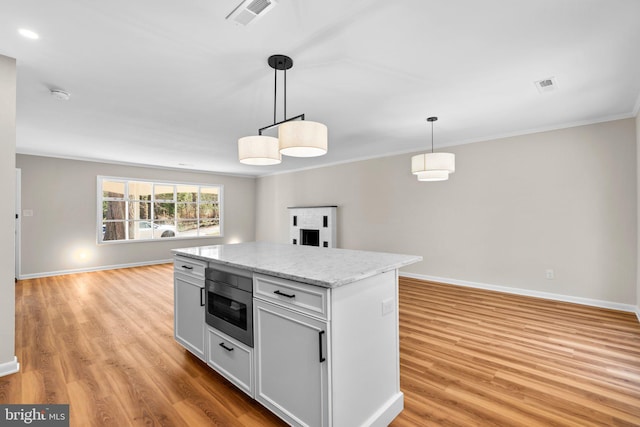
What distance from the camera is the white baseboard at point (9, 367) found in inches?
91.4

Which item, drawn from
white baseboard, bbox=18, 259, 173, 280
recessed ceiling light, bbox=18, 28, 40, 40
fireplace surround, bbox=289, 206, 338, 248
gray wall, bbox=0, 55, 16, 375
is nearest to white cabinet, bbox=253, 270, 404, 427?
gray wall, bbox=0, 55, 16, 375

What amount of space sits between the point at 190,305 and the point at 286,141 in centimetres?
165

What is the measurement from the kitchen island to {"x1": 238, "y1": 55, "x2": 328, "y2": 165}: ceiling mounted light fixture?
2.63 feet

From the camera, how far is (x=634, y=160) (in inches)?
144

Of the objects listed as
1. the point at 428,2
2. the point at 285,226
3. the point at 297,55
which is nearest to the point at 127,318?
the point at 297,55

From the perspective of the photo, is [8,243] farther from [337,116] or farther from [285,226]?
[285,226]

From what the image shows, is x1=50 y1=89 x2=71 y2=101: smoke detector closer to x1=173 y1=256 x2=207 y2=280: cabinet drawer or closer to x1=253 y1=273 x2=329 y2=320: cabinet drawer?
x1=173 y1=256 x2=207 y2=280: cabinet drawer

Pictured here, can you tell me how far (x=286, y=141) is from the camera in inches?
81.0

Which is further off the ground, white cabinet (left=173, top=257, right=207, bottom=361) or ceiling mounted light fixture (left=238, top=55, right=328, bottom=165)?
ceiling mounted light fixture (left=238, top=55, right=328, bottom=165)

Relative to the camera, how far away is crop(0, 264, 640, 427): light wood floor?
1886mm

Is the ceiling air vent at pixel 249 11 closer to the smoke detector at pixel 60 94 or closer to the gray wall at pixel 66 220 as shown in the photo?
the smoke detector at pixel 60 94

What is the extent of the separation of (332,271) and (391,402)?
936mm

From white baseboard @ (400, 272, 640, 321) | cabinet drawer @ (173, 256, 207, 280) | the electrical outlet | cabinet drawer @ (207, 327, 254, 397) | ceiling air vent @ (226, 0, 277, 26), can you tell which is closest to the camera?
ceiling air vent @ (226, 0, 277, 26)

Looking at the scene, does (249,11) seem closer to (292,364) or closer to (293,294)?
(293,294)
